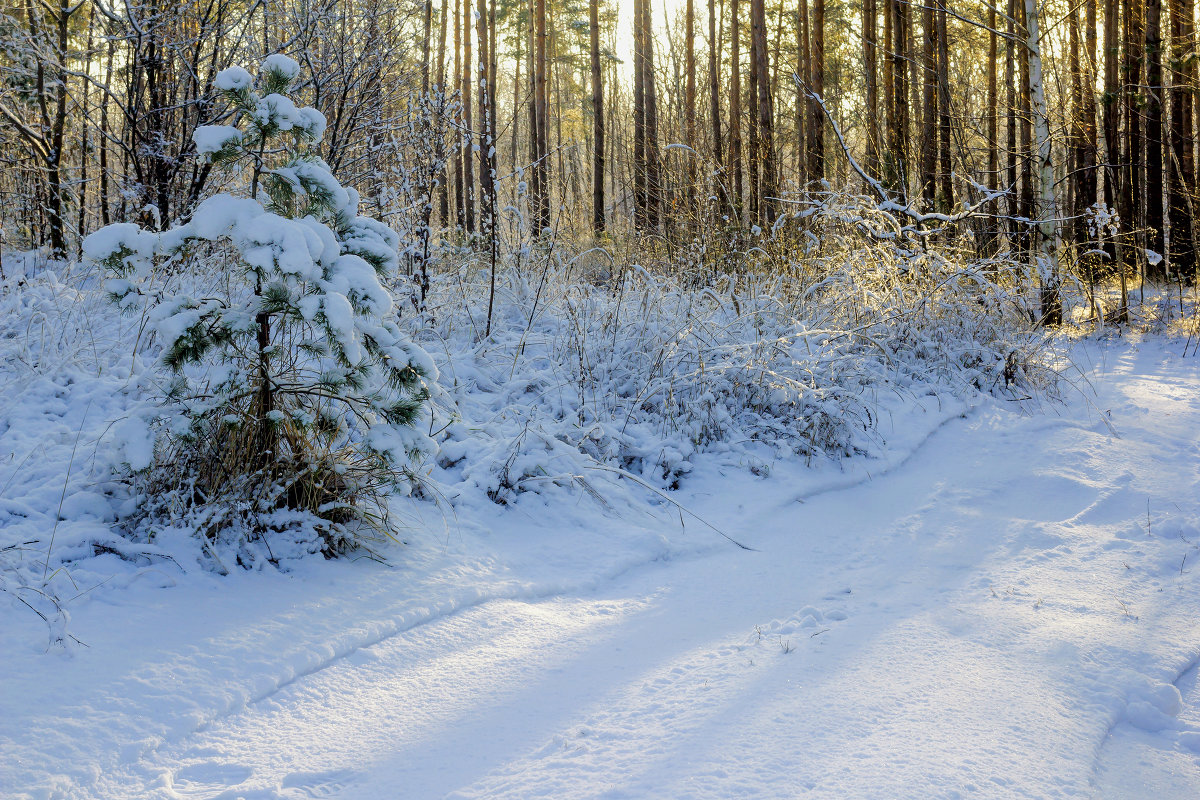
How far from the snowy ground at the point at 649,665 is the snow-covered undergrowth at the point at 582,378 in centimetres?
22

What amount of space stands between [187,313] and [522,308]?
11.3 ft

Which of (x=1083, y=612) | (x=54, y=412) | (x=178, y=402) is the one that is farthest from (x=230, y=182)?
A: (x=1083, y=612)

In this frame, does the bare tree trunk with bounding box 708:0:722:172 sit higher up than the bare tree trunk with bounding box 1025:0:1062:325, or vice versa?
the bare tree trunk with bounding box 708:0:722:172

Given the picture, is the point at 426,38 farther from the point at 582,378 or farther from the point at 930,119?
the point at 930,119

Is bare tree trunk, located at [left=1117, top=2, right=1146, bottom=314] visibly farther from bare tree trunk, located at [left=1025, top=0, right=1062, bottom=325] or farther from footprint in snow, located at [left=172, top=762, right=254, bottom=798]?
footprint in snow, located at [left=172, top=762, right=254, bottom=798]

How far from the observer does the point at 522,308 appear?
5867 millimetres

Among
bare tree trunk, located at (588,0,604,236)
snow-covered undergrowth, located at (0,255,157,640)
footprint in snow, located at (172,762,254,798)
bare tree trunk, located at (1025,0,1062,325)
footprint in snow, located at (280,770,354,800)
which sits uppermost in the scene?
bare tree trunk, located at (588,0,604,236)

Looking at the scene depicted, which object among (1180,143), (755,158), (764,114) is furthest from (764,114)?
(1180,143)

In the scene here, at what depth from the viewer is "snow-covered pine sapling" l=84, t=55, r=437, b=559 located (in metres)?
2.39

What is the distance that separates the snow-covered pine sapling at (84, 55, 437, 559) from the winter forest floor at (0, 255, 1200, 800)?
277 mm

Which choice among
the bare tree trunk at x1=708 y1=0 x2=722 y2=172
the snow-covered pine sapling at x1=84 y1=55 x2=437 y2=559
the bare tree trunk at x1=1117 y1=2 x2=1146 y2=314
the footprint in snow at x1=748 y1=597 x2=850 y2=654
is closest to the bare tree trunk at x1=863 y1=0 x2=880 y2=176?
the bare tree trunk at x1=708 y1=0 x2=722 y2=172

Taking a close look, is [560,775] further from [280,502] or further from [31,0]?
[31,0]

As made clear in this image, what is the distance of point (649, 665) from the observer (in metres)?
2.29

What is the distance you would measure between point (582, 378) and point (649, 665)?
8.02 ft
